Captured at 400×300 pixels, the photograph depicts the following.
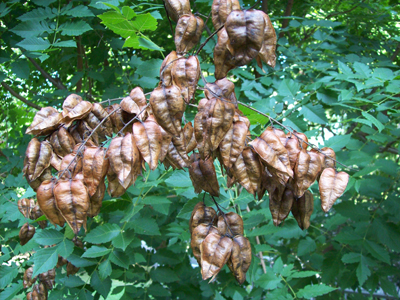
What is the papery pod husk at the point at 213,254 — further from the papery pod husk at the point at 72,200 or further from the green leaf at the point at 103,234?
the green leaf at the point at 103,234

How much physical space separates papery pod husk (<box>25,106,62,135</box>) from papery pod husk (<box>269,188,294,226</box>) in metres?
0.81

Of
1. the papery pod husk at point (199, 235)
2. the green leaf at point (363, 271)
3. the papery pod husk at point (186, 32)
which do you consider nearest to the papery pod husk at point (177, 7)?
the papery pod husk at point (186, 32)

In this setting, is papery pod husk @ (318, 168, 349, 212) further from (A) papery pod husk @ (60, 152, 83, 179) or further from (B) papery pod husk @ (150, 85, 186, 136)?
(A) papery pod husk @ (60, 152, 83, 179)

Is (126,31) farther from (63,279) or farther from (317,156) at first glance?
(63,279)

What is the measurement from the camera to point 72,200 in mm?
894

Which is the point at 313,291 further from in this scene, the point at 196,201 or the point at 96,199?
the point at 96,199

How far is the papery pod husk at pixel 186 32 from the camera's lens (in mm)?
1029

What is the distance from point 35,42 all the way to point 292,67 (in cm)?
228

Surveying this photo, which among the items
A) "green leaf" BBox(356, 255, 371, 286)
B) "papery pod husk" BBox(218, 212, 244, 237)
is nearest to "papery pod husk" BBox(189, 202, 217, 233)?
"papery pod husk" BBox(218, 212, 244, 237)

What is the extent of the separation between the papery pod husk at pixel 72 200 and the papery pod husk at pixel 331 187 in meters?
0.72

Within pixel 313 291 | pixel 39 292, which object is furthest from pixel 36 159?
pixel 313 291

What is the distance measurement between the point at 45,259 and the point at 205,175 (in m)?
1.23

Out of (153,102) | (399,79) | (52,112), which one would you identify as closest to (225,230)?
(153,102)

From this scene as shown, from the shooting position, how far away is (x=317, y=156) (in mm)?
990
